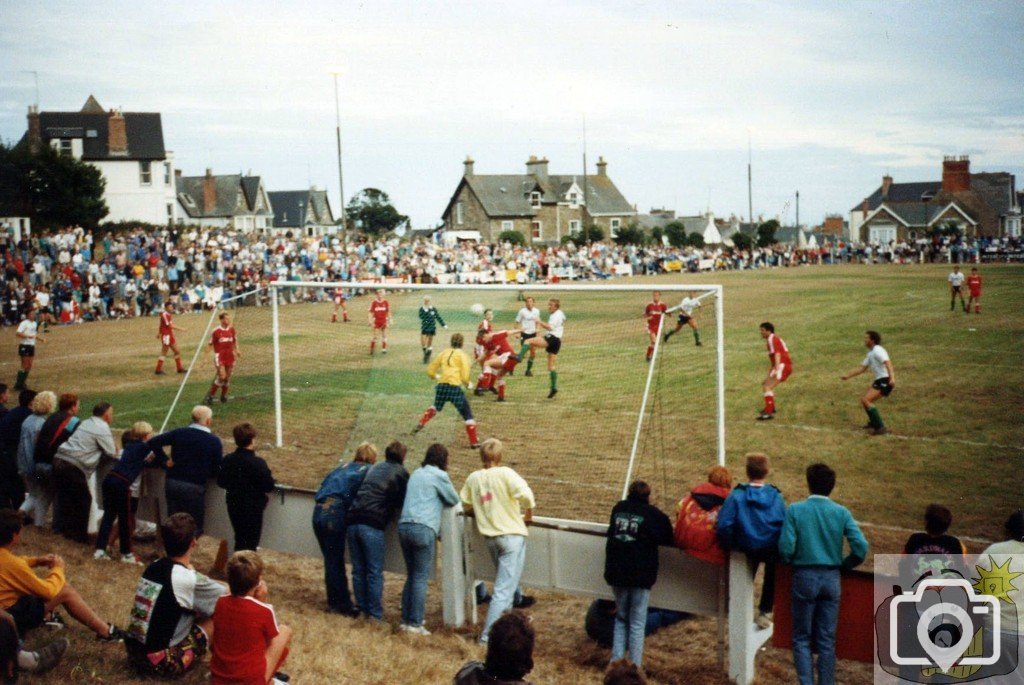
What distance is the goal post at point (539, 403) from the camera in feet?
47.7

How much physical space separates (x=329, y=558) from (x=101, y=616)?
6.88 ft

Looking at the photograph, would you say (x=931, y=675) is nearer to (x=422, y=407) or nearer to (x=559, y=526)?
(x=559, y=526)

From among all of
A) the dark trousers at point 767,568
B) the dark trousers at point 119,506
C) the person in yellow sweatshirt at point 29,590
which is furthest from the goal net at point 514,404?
the person in yellow sweatshirt at point 29,590

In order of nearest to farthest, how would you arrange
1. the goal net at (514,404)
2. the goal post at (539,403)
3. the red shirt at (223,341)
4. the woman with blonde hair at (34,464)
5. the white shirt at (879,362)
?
the woman with blonde hair at (34,464) < the goal net at (514,404) < the goal post at (539,403) < the white shirt at (879,362) < the red shirt at (223,341)

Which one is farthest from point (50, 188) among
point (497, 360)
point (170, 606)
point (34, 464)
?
point (170, 606)

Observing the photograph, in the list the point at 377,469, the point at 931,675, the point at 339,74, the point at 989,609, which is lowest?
the point at 931,675

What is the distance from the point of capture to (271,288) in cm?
1662

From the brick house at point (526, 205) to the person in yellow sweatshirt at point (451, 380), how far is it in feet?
235

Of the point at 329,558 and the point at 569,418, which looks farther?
the point at 569,418

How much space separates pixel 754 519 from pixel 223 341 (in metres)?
14.7

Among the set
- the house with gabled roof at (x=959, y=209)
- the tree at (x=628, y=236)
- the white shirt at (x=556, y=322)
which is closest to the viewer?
the white shirt at (x=556, y=322)

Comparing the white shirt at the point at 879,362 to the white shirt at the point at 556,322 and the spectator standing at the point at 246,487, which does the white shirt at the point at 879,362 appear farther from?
the spectator standing at the point at 246,487

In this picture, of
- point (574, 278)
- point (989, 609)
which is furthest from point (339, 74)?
point (989, 609)

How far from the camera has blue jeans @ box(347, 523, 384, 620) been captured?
9.19 m
